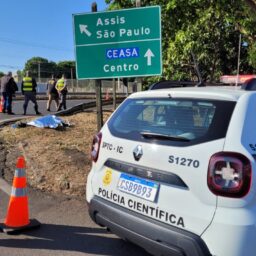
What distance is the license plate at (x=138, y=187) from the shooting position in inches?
136

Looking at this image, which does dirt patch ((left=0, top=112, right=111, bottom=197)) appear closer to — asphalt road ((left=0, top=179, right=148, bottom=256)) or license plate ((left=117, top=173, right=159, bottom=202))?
asphalt road ((left=0, top=179, right=148, bottom=256))

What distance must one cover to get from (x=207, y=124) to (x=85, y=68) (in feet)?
13.8

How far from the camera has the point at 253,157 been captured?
2980mm

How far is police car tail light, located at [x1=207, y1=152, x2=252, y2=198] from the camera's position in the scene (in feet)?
9.71

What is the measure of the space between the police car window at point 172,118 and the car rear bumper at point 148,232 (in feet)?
2.17

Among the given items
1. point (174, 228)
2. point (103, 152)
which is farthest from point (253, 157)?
point (103, 152)

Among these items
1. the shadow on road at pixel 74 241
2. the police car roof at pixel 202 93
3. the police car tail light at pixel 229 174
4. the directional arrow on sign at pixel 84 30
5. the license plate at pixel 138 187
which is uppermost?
the directional arrow on sign at pixel 84 30

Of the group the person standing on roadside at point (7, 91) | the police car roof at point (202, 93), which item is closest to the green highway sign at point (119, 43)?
the police car roof at point (202, 93)

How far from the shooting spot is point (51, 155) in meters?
7.61

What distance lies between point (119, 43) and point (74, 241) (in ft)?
11.8

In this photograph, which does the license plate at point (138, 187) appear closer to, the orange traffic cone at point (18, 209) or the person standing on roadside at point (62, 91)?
the orange traffic cone at point (18, 209)

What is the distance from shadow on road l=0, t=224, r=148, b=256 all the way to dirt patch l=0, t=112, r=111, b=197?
1.38m

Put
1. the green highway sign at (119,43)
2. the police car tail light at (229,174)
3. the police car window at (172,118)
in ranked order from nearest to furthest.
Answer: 1. the police car tail light at (229,174)
2. the police car window at (172,118)
3. the green highway sign at (119,43)

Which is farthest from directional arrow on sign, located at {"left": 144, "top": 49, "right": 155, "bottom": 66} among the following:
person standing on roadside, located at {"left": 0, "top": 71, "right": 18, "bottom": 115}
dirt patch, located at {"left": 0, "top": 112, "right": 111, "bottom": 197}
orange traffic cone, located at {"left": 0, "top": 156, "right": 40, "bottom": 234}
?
person standing on roadside, located at {"left": 0, "top": 71, "right": 18, "bottom": 115}
